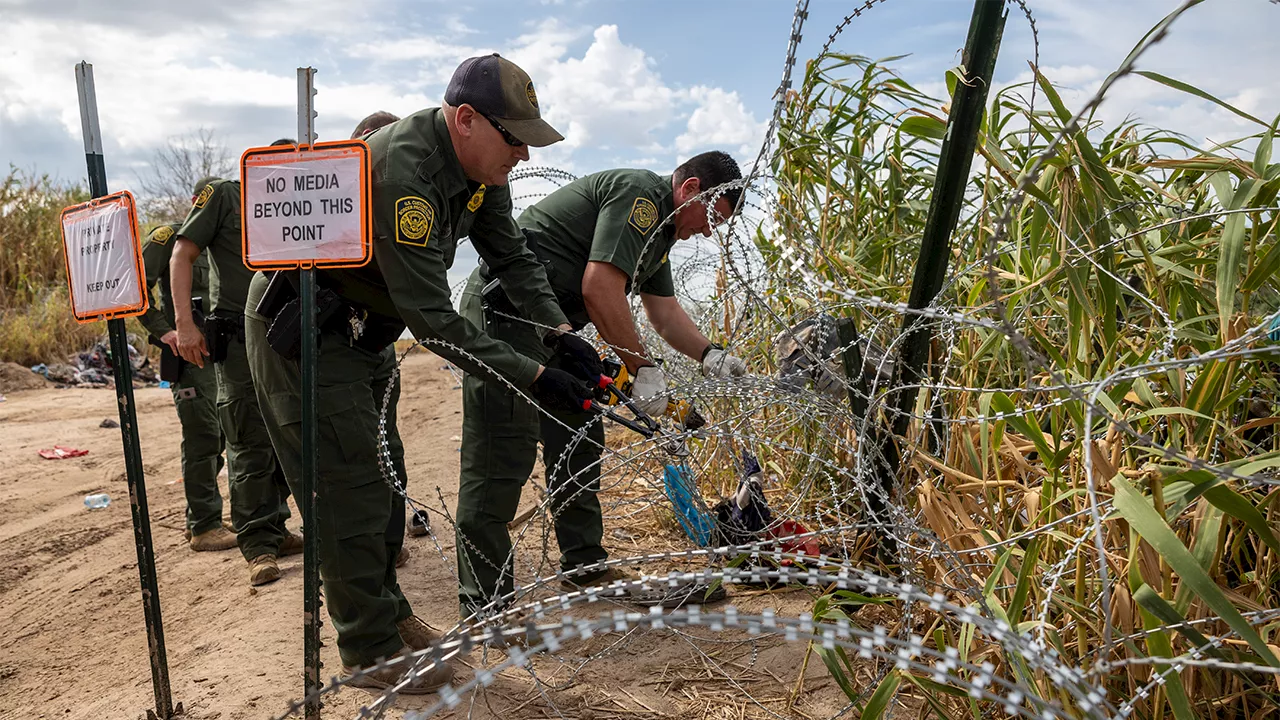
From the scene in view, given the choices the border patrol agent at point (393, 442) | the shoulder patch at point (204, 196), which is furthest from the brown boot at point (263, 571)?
the shoulder patch at point (204, 196)

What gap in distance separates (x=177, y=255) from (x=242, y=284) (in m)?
0.29

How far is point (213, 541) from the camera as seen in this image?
13.9 ft

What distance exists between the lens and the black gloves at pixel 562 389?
8.59ft

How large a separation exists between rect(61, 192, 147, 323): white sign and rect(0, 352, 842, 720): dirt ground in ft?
3.76

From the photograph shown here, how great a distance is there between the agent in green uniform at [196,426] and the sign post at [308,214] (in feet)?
7.99

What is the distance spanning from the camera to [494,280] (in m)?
3.21

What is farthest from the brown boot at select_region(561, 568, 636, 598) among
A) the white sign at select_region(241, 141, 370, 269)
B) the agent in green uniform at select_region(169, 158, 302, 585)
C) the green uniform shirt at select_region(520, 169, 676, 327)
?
the white sign at select_region(241, 141, 370, 269)

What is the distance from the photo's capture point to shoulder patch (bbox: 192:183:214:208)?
3799 mm

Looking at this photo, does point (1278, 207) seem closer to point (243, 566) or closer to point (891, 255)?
point (891, 255)

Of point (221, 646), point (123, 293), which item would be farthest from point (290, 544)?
point (123, 293)

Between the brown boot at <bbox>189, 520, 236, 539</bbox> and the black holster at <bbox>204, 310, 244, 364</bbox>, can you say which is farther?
the brown boot at <bbox>189, 520, 236, 539</bbox>

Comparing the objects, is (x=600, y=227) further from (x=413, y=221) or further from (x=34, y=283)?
(x=34, y=283)

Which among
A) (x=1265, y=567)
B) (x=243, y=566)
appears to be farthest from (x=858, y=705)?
(x=243, y=566)

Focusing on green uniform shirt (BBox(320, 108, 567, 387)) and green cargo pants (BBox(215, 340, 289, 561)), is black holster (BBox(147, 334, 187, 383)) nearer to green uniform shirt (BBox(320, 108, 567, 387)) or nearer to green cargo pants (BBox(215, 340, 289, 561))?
green cargo pants (BBox(215, 340, 289, 561))
